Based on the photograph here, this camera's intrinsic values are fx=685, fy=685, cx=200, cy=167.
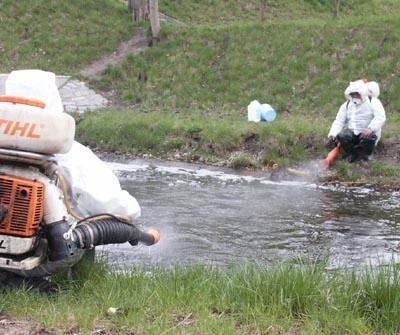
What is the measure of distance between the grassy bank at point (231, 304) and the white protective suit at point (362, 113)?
24.3ft

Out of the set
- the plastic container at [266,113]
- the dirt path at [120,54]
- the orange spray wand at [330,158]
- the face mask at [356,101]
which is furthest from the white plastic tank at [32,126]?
the dirt path at [120,54]

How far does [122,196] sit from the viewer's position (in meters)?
5.41

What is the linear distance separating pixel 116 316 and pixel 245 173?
819cm

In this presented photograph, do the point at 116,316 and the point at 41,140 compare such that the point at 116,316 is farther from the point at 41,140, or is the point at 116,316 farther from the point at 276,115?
the point at 276,115

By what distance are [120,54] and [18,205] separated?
658 inches

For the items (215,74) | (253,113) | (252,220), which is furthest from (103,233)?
(215,74)

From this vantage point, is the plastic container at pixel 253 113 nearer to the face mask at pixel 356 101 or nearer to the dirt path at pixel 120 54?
the face mask at pixel 356 101

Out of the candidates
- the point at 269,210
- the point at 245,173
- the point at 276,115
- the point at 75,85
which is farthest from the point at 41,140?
the point at 75,85

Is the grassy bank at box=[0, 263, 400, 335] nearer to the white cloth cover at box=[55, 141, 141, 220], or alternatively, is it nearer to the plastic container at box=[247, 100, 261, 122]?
the white cloth cover at box=[55, 141, 141, 220]

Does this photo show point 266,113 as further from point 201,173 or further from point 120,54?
point 120,54

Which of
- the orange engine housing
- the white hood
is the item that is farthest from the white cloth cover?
the white hood

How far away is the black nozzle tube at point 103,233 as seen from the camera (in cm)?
488

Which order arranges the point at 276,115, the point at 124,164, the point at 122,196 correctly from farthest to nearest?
1. the point at 276,115
2. the point at 124,164
3. the point at 122,196

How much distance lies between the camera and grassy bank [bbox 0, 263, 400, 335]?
160 inches
